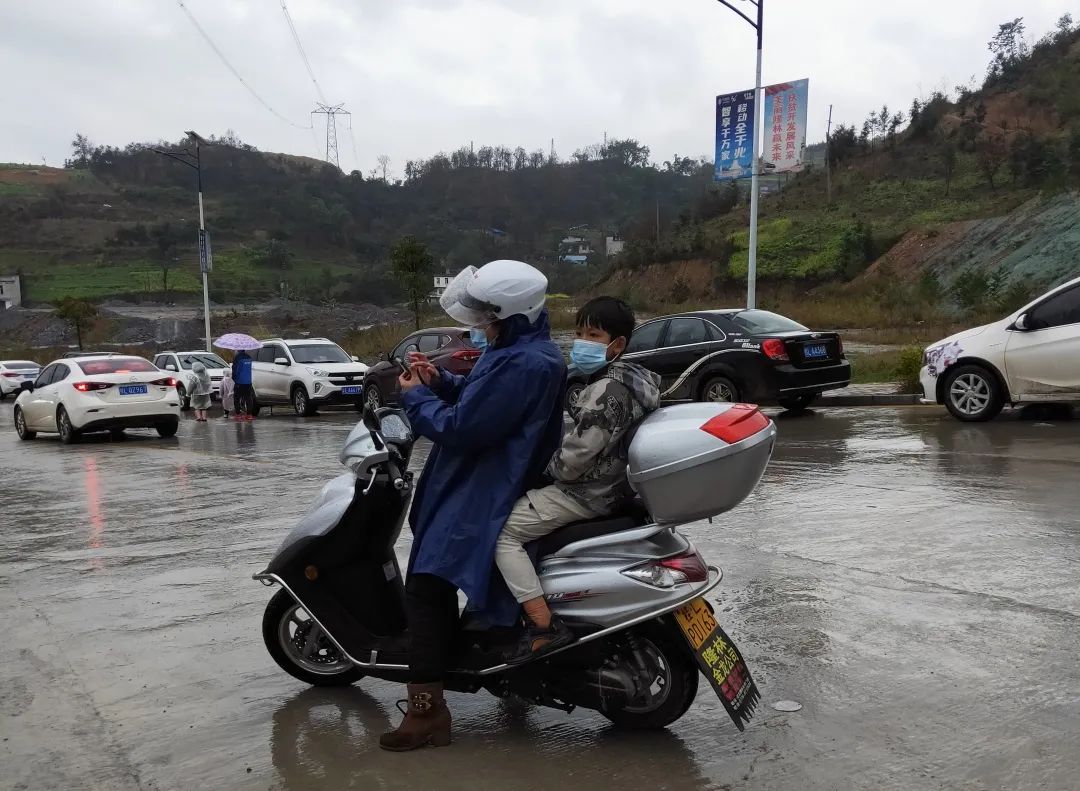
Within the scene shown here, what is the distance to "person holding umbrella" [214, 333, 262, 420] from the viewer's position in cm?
2133

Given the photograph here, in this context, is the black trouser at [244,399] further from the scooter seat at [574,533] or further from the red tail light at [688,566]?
the red tail light at [688,566]

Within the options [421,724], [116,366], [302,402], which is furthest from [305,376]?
[421,724]

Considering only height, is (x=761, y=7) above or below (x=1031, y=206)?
above

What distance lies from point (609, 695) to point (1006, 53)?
67.2 m

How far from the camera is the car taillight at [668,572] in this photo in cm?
362

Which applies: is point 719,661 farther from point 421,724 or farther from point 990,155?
point 990,155

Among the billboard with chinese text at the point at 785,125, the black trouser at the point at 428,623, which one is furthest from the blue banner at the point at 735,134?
the black trouser at the point at 428,623

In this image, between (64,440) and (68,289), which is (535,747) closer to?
(64,440)

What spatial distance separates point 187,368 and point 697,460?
84.7ft

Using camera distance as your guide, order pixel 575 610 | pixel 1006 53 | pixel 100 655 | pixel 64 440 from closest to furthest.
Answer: pixel 575 610 → pixel 100 655 → pixel 64 440 → pixel 1006 53

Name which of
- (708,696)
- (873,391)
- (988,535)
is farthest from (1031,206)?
(708,696)

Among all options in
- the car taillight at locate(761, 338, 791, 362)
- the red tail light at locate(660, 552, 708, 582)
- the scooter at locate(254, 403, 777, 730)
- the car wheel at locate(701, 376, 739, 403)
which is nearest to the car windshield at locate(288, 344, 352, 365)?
the car wheel at locate(701, 376, 739, 403)

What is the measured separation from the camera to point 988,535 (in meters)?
6.79

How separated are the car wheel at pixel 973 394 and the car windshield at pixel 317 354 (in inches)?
523
